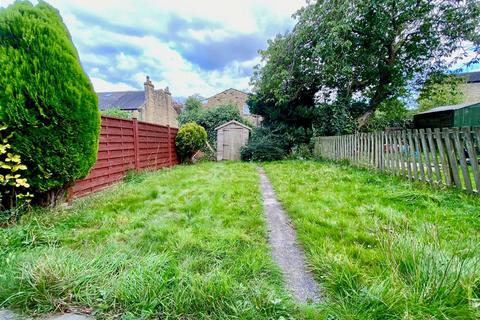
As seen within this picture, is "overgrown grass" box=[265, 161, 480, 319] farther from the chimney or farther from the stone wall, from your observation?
the chimney

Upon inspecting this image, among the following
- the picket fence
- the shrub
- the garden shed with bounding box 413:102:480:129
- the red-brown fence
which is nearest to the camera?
the picket fence

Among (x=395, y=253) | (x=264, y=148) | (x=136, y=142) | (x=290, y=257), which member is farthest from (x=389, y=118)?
(x=290, y=257)

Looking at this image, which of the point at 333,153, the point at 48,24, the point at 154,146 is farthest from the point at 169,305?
the point at 333,153

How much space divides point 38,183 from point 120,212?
3.45ft

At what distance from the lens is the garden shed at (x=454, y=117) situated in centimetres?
1104

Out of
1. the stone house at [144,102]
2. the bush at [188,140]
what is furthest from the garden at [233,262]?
the stone house at [144,102]

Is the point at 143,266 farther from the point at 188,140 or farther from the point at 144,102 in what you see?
the point at 144,102

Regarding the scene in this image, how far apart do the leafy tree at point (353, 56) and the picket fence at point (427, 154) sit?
4.16m

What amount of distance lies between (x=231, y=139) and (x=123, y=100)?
15121mm

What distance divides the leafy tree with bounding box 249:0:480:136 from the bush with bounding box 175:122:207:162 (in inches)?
164

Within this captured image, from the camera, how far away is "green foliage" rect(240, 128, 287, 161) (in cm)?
1176

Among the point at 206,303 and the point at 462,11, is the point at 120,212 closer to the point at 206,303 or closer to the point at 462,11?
the point at 206,303

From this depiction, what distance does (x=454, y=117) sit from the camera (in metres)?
11.8

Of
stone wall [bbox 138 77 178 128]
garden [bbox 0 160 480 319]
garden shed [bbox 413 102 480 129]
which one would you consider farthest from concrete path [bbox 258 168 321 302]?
stone wall [bbox 138 77 178 128]
